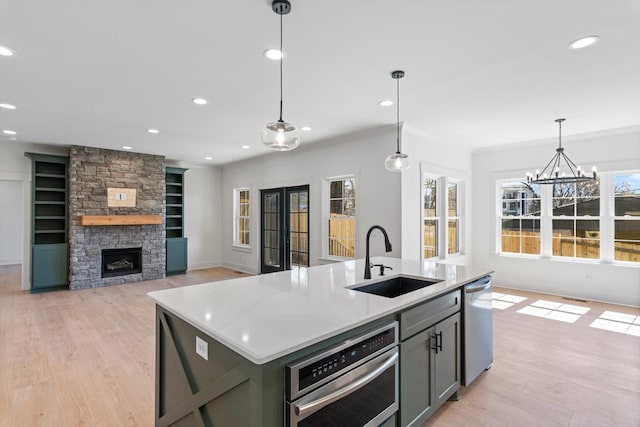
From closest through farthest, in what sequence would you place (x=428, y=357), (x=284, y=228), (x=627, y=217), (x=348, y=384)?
1. (x=348, y=384)
2. (x=428, y=357)
3. (x=627, y=217)
4. (x=284, y=228)

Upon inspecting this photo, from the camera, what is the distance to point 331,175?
5715mm

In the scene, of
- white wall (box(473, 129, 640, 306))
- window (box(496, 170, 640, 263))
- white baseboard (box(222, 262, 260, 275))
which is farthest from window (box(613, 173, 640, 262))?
white baseboard (box(222, 262, 260, 275))

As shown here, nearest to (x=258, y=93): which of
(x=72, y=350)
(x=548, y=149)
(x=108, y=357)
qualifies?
(x=108, y=357)

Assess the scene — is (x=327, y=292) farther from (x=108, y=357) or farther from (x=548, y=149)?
(x=548, y=149)

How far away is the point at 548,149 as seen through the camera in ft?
18.6

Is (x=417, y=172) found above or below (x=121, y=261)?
above

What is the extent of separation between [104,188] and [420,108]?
6.05 metres

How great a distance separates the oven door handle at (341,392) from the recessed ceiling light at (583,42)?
267 cm

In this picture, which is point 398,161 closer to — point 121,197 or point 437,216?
point 437,216

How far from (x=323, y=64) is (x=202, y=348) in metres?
2.40

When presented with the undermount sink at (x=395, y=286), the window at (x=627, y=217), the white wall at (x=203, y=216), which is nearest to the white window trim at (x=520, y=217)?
the window at (x=627, y=217)

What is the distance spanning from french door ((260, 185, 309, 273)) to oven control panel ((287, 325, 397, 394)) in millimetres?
4591

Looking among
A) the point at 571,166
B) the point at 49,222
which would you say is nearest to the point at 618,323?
the point at 571,166

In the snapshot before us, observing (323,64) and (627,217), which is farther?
(627,217)
